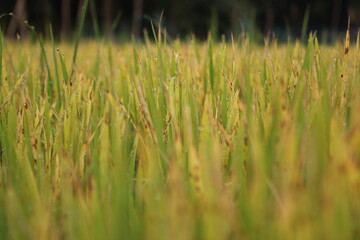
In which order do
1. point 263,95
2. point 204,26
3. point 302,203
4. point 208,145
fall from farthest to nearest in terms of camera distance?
point 204,26 < point 263,95 < point 208,145 < point 302,203

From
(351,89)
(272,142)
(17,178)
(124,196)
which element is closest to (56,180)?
(17,178)

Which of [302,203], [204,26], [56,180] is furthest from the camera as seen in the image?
[204,26]

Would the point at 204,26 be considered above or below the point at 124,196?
below

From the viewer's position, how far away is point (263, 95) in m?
0.89

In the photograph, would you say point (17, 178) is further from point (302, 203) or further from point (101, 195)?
point (302, 203)

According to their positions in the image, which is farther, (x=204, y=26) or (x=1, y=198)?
(x=204, y=26)

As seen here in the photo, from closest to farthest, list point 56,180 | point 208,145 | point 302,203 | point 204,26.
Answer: point 302,203, point 208,145, point 56,180, point 204,26

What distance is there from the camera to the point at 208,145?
565mm

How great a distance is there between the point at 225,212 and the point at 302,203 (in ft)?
0.23

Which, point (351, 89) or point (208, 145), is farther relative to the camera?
point (351, 89)

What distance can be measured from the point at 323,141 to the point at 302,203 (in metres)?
0.19

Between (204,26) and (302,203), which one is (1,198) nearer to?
(302,203)

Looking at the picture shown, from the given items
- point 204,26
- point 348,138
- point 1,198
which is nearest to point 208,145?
point 348,138

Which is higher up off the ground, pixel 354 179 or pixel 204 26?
pixel 354 179
